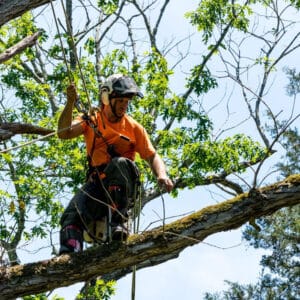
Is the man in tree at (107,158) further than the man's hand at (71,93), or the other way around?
the man in tree at (107,158)

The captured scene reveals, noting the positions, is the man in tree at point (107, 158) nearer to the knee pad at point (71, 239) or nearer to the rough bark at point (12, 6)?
the knee pad at point (71, 239)

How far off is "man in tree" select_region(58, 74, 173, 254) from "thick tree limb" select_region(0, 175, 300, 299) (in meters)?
0.36

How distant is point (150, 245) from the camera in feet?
15.8

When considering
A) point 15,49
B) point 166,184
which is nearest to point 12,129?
point 15,49

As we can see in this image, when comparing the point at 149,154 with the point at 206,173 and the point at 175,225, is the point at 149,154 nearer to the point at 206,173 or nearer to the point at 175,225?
the point at 175,225

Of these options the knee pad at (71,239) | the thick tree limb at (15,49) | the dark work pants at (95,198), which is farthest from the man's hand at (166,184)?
the thick tree limb at (15,49)

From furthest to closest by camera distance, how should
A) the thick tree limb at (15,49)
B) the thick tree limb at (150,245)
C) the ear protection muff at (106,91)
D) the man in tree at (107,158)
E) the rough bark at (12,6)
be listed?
the thick tree limb at (15,49) → the ear protection muff at (106,91) → the man in tree at (107,158) → the rough bark at (12,6) → the thick tree limb at (150,245)

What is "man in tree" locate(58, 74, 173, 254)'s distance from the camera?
524cm

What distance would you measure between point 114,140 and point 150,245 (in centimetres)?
91

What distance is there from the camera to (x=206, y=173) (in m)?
14.0

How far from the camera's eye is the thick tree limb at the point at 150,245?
15.4ft

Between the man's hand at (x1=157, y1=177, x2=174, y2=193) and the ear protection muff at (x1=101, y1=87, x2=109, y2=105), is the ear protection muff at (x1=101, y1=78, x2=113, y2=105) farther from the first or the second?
the man's hand at (x1=157, y1=177, x2=174, y2=193)

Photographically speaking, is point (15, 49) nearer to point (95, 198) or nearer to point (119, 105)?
point (119, 105)

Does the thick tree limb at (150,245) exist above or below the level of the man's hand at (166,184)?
below
